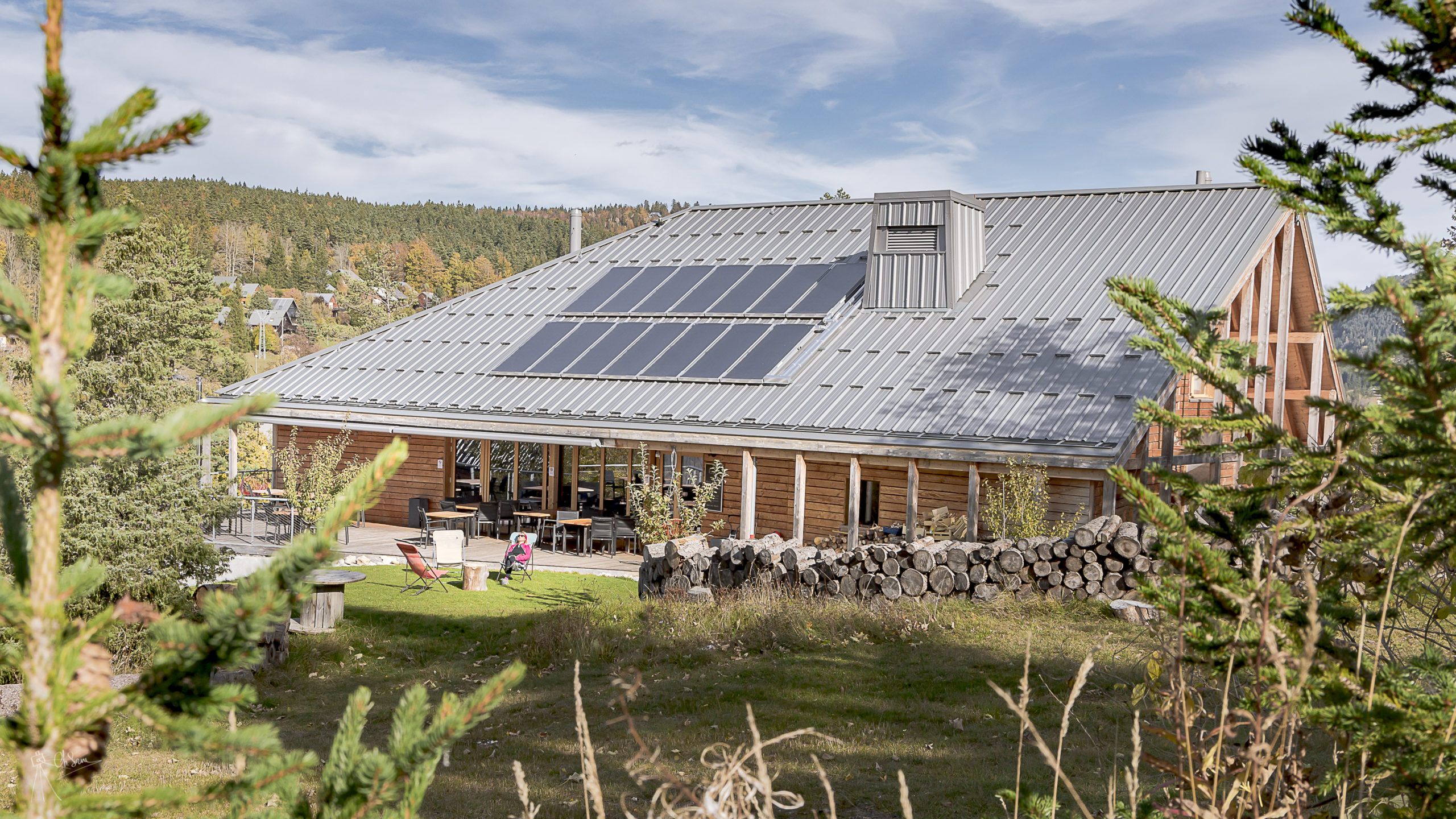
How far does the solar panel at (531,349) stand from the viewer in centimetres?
2214

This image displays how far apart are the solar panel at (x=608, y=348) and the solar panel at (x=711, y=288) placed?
0.98m

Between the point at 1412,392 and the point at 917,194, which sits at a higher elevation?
the point at 917,194

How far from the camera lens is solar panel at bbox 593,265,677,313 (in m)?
23.5

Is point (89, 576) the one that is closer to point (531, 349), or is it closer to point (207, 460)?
point (207, 460)

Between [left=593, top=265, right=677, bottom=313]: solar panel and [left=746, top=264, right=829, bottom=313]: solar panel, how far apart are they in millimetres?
2918

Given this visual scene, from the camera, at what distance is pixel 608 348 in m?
22.0

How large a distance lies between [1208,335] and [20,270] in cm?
8652

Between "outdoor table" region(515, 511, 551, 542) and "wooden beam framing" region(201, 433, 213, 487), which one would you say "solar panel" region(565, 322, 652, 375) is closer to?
"outdoor table" region(515, 511, 551, 542)

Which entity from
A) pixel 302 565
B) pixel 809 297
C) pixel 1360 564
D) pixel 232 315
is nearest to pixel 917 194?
pixel 809 297

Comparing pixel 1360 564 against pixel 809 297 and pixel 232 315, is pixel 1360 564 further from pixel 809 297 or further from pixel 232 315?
pixel 232 315

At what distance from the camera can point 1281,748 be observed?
9.62 ft

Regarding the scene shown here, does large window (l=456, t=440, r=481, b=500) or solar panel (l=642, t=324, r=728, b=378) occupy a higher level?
solar panel (l=642, t=324, r=728, b=378)

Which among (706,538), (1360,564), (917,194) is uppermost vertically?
(917,194)

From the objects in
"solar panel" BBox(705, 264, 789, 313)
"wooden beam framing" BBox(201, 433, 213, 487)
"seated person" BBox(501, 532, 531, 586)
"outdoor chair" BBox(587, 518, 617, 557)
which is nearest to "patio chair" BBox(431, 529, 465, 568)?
"seated person" BBox(501, 532, 531, 586)
